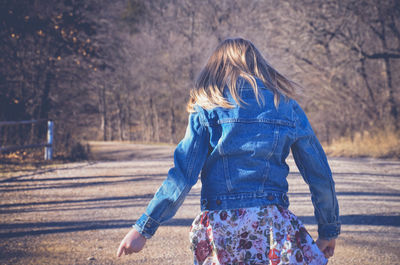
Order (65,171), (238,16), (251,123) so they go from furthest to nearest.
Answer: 1. (238,16)
2. (65,171)
3. (251,123)

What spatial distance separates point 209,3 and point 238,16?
9.60ft

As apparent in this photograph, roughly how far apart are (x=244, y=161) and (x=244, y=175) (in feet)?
0.19

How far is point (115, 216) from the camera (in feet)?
16.9

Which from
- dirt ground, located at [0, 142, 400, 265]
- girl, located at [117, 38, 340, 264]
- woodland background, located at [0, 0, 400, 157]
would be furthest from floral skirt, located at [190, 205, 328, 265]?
dirt ground, located at [0, 142, 400, 265]

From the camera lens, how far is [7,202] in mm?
5977

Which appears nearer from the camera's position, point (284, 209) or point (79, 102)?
point (284, 209)

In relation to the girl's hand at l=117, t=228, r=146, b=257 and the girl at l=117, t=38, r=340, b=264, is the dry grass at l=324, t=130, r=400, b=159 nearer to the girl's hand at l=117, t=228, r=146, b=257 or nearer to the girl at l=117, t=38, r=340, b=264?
the girl at l=117, t=38, r=340, b=264

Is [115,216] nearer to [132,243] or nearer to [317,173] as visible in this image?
[132,243]

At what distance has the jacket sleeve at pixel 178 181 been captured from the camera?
170cm

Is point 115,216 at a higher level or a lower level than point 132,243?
lower

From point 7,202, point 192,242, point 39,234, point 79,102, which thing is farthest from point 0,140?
point 192,242

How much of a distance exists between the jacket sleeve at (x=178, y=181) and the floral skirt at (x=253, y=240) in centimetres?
18

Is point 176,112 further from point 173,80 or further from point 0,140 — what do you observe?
point 0,140

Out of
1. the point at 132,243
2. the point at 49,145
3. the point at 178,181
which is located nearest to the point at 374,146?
the point at 49,145
